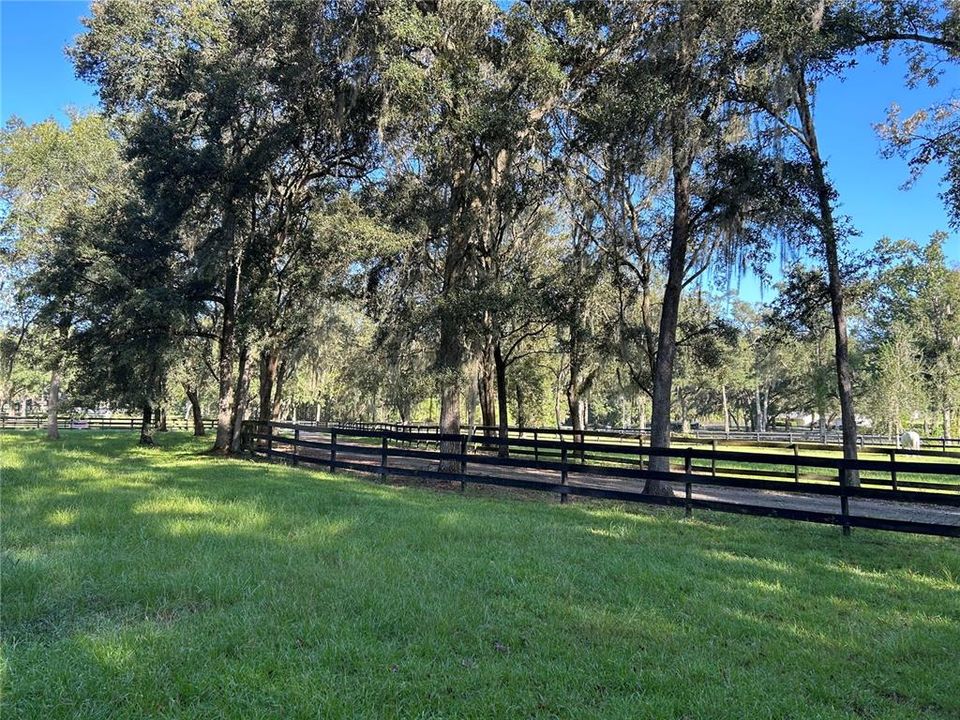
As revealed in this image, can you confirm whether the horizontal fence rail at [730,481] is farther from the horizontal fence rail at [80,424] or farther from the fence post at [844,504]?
the horizontal fence rail at [80,424]

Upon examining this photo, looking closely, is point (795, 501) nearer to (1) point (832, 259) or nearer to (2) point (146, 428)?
(1) point (832, 259)

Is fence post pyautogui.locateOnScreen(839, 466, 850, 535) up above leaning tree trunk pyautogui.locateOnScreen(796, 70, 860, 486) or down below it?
below

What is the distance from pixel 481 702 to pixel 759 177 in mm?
11125

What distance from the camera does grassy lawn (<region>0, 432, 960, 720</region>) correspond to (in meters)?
3.09

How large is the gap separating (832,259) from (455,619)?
1254 cm

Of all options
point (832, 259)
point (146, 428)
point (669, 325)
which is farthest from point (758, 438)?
point (146, 428)

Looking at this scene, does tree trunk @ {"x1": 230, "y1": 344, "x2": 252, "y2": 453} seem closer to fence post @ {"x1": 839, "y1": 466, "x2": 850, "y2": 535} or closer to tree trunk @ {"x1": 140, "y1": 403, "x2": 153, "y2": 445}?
tree trunk @ {"x1": 140, "y1": 403, "x2": 153, "y2": 445}

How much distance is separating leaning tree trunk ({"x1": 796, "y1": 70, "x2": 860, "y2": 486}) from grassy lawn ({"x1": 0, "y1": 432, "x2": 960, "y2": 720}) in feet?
19.6

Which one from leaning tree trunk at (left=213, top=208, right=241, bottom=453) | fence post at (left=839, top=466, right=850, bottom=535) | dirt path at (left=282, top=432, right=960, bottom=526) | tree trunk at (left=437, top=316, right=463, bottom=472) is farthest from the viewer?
leaning tree trunk at (left=213, top=208, right=241, bottom=453)

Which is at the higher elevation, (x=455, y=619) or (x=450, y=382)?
(x=450, y=382)

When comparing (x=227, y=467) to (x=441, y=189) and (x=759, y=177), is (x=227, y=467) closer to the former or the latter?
(x=441, y=189)

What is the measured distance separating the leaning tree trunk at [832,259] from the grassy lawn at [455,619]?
19.6ft

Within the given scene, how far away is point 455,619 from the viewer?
4.15 metres

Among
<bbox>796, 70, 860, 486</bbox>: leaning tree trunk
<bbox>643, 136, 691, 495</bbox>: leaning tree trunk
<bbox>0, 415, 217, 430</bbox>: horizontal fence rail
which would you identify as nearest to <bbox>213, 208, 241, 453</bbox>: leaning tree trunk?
<bbox>643, 136, 691, 495</bbox>: leaning tree trunk
